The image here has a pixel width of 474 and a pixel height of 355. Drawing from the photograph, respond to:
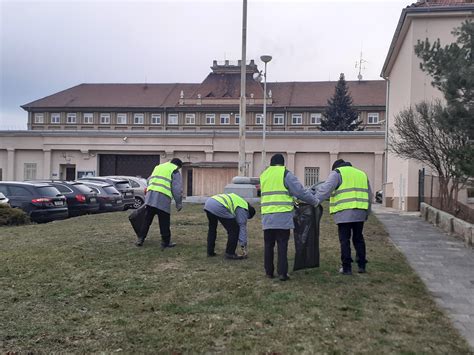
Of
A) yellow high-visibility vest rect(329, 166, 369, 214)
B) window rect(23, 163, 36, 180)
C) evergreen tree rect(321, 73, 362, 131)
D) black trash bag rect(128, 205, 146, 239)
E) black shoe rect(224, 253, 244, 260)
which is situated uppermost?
evergreen tree rect(321, 73, 362, 131)

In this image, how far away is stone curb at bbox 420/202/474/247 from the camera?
11184 millimetres

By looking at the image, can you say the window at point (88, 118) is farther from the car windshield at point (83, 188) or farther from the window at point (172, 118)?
the car windshield at point (83, 188)

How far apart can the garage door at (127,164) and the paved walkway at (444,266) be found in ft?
99.1

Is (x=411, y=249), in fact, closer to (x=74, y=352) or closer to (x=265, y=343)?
(x=265, y=343)

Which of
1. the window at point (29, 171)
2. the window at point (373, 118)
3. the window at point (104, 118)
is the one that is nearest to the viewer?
the window at point (29, 171)

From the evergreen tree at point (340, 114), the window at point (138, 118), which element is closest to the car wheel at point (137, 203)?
the evergreen tree at point (340, 114)

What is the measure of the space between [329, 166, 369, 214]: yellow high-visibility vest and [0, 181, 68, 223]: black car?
11024 millimetres

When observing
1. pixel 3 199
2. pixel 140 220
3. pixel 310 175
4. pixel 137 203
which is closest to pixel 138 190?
pixel 137 203

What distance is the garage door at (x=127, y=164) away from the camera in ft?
140

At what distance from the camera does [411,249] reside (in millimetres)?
10516

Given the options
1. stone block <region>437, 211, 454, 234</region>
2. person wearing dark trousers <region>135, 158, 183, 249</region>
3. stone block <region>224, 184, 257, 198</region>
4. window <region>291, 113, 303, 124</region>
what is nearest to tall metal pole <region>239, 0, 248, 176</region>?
stone block <region>224, 184, 257, 198</region>

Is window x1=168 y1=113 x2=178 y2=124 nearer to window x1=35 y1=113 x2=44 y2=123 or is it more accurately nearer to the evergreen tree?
window x1=35 y1=113 x2=44 y2=123

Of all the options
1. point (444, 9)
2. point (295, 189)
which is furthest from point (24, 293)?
point (444, 9)

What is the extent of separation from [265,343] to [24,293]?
326 centimetres
